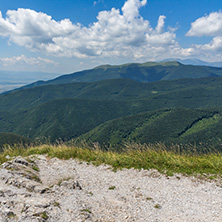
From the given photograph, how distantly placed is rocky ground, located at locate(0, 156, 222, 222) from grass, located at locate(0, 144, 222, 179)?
0.70 m

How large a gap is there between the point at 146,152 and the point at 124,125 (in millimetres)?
182688

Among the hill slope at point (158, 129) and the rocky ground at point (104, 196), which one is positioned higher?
the rocky ground at point (104, 196)

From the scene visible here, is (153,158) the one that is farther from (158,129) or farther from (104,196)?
(158,129)

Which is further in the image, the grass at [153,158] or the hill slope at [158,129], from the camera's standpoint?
the hill slope at [158,129]

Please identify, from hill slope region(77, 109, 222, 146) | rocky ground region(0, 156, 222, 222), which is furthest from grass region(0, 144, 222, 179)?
hill slope region(77, 109, 222, 146)

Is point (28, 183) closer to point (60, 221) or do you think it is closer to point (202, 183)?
point (60, 221)

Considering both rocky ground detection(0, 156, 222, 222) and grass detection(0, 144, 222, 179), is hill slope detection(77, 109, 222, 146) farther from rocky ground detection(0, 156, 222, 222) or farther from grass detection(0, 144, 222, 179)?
rocky ground detection(0, 156, 222, 222)

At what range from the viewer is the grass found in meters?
12.0

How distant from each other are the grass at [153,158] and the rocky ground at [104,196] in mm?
699

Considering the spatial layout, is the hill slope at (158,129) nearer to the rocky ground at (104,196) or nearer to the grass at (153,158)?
the grass at (153,158)

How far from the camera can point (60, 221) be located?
751 centimetres

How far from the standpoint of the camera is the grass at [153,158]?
12039 mm

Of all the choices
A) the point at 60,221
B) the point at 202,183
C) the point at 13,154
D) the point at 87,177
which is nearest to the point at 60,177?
the point at 87,177

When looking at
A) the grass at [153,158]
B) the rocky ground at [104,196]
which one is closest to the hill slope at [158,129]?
the grass at [153,158]
